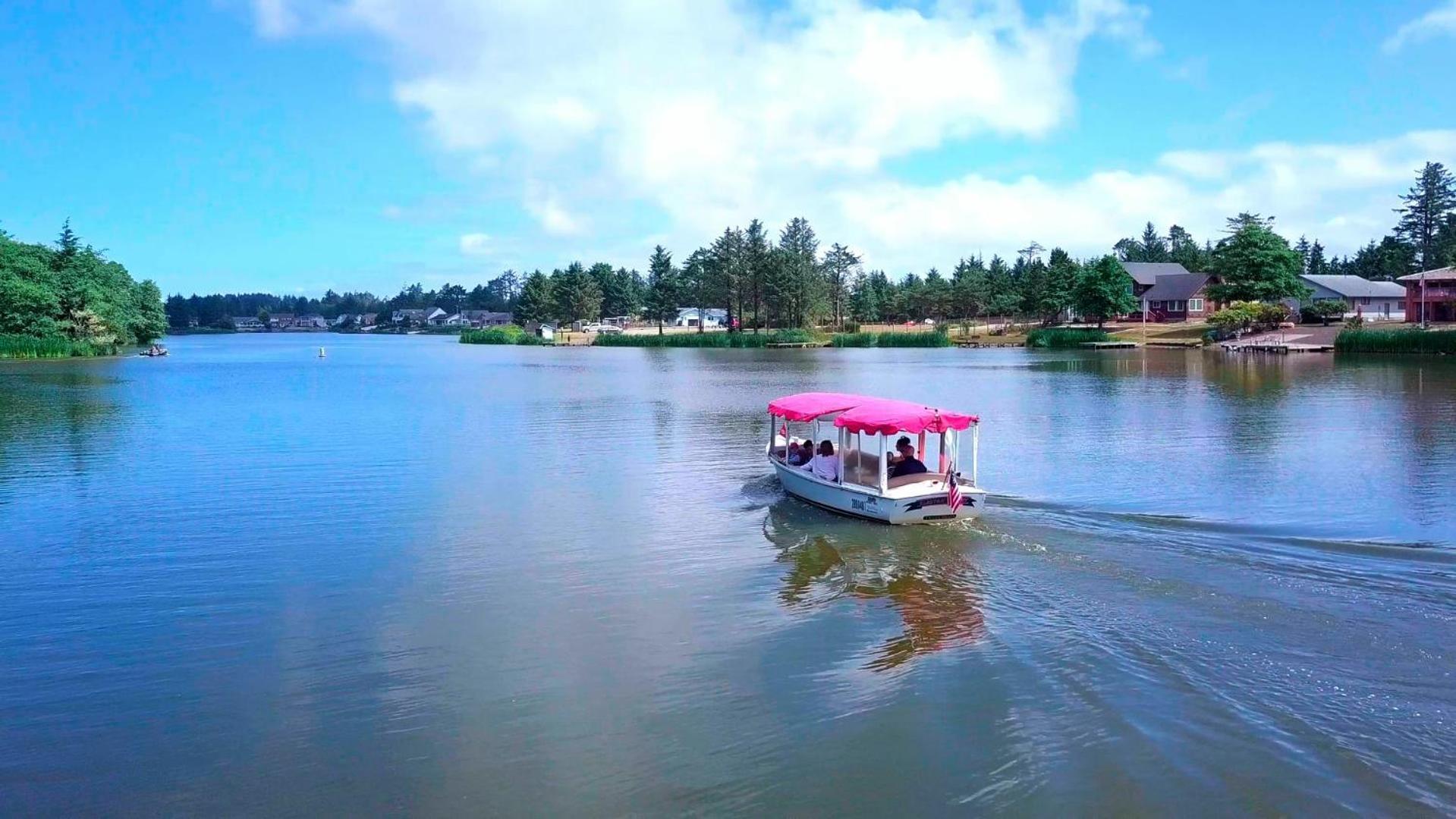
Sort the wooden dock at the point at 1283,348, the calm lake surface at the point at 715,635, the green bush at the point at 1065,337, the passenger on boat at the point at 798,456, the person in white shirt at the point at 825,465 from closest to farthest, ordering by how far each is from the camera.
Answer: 1. the calm lake surface at the point at 715,635
2. the person in white shirt at the point at 825,465
3. the passenger on boat at the point at 798,456
4. the wooden dock at the point at 1283,348
5. the green bush at the point at 1065,337

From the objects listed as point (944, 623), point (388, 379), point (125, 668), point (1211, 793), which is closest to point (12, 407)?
point (388, 379)

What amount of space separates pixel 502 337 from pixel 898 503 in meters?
135

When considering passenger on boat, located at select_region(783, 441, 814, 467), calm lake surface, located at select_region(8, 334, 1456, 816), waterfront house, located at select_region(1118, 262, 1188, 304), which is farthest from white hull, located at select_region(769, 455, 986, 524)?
waterfront house, located at select_region(1118, 262, 1188, 304)

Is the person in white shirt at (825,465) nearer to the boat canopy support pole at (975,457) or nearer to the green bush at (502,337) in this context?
the boat canopy support pole at (975,457)

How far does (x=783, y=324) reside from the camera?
12069 centimetres

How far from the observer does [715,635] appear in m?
12.5

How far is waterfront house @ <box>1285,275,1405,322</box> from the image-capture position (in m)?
96.7

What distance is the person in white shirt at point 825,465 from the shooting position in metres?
20.0

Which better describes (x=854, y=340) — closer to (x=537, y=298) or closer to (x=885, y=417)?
(x=537, y=298)

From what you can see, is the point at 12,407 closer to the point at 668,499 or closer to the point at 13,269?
the point at 668,499

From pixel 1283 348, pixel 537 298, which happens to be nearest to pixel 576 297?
pixel 537 298

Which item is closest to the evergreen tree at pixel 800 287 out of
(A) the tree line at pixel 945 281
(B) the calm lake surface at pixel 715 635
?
(A) the tree line at pixel 945 281

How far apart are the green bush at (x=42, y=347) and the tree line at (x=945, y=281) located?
67190 mm

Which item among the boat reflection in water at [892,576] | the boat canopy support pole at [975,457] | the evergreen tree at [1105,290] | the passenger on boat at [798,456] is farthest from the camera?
the evergreen tree at [1105,290]
